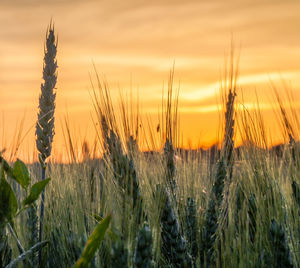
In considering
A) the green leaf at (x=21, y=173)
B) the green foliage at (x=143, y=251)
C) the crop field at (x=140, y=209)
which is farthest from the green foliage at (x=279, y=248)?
the green leaf at (x=21, y=173)

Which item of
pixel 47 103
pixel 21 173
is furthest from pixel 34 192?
pixel 47 103

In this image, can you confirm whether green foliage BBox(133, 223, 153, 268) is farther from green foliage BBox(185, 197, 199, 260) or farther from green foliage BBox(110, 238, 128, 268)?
green foliage BBox(185, 197, 199, 260)

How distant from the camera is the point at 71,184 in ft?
9.12

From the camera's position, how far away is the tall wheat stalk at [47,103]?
2.34m

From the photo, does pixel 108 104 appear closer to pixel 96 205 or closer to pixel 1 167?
pixel 96 205

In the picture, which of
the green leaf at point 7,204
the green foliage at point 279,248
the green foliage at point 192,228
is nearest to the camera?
the green leaf at point 7,204

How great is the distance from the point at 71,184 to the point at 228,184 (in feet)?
3.10

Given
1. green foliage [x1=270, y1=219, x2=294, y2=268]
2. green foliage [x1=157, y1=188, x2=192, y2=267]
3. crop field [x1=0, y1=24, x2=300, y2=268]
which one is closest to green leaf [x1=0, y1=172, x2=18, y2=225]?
crop field [x1=0, y1=24, x2=300, y2=268]

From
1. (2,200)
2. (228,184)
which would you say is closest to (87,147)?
(228,184)

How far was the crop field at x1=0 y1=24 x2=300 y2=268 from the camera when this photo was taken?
1.53 m

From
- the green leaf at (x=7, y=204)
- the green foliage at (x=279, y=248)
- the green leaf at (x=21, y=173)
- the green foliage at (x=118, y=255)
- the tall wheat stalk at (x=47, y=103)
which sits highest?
the tall wheat stalk at (x=47, y=103)

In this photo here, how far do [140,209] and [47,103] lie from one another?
957 millimetres

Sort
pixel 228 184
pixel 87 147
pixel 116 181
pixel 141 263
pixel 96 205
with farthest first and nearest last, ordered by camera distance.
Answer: pixel 87 147
pixel 228 184
pixel 96 205
pixel 116 181
pixel 141 263

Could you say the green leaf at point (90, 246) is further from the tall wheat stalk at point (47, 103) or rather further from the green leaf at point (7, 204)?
the tall wheat stalk at point (47, 103)
